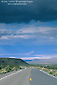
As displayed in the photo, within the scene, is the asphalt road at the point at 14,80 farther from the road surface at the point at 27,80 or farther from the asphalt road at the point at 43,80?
the asphalt road at the point at 43,80

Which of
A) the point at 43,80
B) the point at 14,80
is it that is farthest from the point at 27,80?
the point at 43,80

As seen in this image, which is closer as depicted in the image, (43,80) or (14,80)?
(43,80)

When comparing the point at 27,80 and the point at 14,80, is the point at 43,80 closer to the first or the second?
the point at 27,80

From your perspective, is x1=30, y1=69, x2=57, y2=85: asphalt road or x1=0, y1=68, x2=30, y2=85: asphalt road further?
x1=0, y1=68, x2=30, y2=85: asphalt road

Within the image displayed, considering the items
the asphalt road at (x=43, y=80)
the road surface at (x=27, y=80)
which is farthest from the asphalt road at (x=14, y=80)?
the asphalt road at (x=43, y=80)

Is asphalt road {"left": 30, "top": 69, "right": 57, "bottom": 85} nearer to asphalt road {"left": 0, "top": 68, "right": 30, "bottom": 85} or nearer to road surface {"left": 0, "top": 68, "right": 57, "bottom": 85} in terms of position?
road surface {"left": 0, "top": 68, "right": 57, "bottom": 85}

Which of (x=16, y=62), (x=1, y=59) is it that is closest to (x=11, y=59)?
(x=16, y=62)

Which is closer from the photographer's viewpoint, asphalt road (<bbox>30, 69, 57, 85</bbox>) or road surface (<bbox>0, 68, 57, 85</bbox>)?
asphalt road (<bbox>30, 69, 57, 85</bbox>)

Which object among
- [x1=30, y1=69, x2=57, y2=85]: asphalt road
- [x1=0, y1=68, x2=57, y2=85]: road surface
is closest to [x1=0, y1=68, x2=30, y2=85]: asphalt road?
[x1=0, y1=68, x2=57, y2=85]: road surface

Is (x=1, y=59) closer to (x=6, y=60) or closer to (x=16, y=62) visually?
(x=6, y=60)

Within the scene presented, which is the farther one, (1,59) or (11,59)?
(11,59)

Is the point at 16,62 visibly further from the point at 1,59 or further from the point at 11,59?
the point at 1,59
